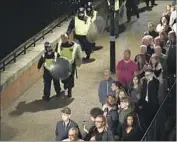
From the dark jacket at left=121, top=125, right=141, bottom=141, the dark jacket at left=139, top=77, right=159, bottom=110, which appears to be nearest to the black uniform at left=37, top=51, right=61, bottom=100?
the dark jacket at left=139, top=77, right=159, bottom=110

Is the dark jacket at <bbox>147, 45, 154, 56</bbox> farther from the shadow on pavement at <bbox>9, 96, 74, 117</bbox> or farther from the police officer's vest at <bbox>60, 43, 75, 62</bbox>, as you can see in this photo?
the shadow on pavement at <bbox>9, 96, 74, 117</bbox>

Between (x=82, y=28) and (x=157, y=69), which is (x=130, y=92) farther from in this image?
(x=82, y=28)

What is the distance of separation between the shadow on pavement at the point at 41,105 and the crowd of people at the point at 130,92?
0.18 meters

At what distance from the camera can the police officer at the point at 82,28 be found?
52.5 ft

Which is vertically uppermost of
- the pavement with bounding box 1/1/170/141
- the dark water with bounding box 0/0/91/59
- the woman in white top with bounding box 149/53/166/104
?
the woman in white top with bounding box 149/53/166/104

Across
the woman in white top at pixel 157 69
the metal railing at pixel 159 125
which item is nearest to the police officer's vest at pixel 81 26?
the woman in white top at pixel 157 69

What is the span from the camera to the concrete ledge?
13719mm

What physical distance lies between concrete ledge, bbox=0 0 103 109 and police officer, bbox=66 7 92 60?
3.11 ft

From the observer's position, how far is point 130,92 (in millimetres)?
11594

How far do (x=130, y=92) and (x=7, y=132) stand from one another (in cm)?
261

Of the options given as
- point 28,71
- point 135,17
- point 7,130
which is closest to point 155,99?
point 7,130

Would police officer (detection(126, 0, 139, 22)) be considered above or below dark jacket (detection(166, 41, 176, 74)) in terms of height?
below

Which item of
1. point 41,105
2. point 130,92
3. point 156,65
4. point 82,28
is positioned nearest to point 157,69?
point 156,65

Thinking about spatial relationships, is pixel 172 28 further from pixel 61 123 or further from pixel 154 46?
pixel 61 123
